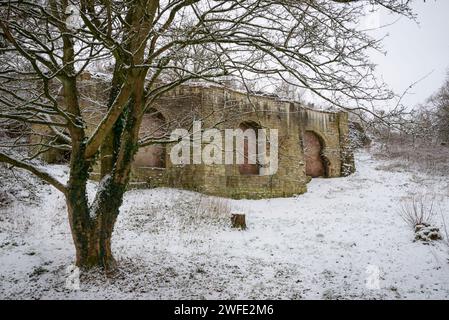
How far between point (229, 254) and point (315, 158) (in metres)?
12.2

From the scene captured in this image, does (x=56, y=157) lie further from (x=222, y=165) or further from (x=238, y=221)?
(x=238, y=221)

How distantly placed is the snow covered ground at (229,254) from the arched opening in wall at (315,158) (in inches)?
252

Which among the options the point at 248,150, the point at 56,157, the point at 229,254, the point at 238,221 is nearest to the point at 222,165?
the point at 248,150

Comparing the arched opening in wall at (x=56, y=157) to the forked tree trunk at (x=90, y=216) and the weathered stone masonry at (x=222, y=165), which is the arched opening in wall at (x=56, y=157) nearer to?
the weathered stone masonry at (x=222, y=165)

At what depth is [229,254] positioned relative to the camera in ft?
22.6

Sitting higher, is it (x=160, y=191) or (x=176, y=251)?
(x=160, y=191)

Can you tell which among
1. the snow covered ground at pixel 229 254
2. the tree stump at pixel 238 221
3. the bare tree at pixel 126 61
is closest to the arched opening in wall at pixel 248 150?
the snow covered ground at pixel 229 254

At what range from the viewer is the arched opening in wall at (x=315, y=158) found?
17812 mm
